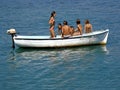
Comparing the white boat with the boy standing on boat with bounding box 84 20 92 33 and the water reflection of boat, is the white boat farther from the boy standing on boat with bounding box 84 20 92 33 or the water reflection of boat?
the boy standing on boat with bounding box 84 20 92 33

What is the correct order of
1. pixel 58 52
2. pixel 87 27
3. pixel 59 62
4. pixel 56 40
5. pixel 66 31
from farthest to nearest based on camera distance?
pixel 87 27, pixel 66 31, pixel 56 40, pixel 58 52, pixel 59 62

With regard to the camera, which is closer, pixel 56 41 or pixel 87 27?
pixel 56 41

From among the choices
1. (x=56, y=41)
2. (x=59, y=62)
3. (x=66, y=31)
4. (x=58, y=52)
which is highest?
(x=66, y=31)

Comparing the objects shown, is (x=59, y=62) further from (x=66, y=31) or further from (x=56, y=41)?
(x=66, y=31)

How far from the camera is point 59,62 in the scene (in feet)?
103

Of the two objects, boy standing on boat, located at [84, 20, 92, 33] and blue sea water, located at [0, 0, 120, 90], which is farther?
boy standing on boat, located at [84, 20, 92, 33]

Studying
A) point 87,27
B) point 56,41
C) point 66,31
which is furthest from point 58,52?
point 87,27

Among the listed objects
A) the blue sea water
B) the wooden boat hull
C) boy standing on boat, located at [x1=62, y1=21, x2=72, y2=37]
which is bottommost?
the blue sea water

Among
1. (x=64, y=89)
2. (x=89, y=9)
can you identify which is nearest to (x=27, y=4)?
(x=89, y=9)

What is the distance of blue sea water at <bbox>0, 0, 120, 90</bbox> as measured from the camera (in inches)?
1078

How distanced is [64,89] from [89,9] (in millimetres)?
26026

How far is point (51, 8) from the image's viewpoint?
173 ft

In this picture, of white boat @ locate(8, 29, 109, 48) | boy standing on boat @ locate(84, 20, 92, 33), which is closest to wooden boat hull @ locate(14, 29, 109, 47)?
white boat @ locate(8, 29, 109, 48)

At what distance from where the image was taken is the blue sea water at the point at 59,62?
27.4 metres
